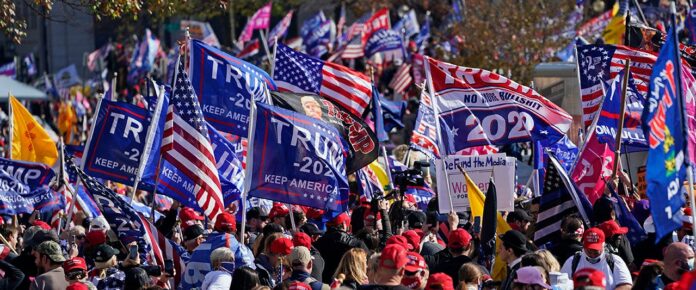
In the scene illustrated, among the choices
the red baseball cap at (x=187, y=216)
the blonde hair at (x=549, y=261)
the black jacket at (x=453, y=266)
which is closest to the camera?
the blonde hair at (x=549, y=261)

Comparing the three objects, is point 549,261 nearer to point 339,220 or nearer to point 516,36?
point 339,220

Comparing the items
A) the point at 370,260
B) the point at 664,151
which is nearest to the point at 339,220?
the point at 370,260

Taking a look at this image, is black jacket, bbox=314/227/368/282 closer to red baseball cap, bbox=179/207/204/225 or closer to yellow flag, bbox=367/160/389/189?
red baseball cap, bbox=179/207/204/225

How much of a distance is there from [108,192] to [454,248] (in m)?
3.09

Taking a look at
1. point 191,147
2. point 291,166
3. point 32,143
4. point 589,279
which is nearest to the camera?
point 589,279

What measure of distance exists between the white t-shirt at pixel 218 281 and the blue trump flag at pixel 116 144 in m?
5.63

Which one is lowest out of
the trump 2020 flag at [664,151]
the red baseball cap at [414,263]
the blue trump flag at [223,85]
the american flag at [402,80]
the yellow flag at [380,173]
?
the red baseball cap at [414,263]

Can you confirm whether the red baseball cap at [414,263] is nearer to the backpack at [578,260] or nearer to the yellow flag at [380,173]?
the backpack at [578,260]

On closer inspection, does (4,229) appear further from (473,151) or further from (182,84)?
(473,151)

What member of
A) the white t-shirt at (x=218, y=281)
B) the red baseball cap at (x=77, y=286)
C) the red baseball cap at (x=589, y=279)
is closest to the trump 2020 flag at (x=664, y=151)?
the red baseball cap at (x=589, y=279)

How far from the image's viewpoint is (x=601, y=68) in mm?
16766

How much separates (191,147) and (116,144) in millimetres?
2568

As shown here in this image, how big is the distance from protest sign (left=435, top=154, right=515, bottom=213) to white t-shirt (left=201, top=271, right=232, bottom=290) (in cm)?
413

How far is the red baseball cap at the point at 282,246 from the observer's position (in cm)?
1163
